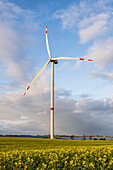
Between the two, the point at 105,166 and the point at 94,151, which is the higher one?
the point at 94,151

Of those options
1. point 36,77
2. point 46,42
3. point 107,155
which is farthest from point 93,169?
point 46,42

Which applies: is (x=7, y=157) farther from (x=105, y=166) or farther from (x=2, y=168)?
(x=105, y=166)

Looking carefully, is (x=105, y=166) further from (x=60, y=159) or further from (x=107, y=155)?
(x=60, y=159)

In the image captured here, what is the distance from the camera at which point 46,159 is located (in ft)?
38.2

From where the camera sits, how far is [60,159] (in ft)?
39.1

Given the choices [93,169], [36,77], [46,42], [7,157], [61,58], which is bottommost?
[93,169]

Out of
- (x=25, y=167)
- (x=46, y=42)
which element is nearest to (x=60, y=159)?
(x=25, y=167)

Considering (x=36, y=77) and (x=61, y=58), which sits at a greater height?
(x=61, y=58)

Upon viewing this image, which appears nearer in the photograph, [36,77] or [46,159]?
[46,159]

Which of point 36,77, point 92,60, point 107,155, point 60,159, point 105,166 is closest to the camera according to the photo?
point 60,159

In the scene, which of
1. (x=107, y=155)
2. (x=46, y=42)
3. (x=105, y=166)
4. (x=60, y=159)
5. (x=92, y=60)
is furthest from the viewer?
(x=46, y=42)

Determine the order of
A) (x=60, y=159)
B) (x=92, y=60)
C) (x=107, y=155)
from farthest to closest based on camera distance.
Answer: (x=92, y=60)
(x=107, y=155)
(x=60, y=159)

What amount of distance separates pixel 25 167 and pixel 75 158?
3207 millimetres

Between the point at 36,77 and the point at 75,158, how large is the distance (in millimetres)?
44609
